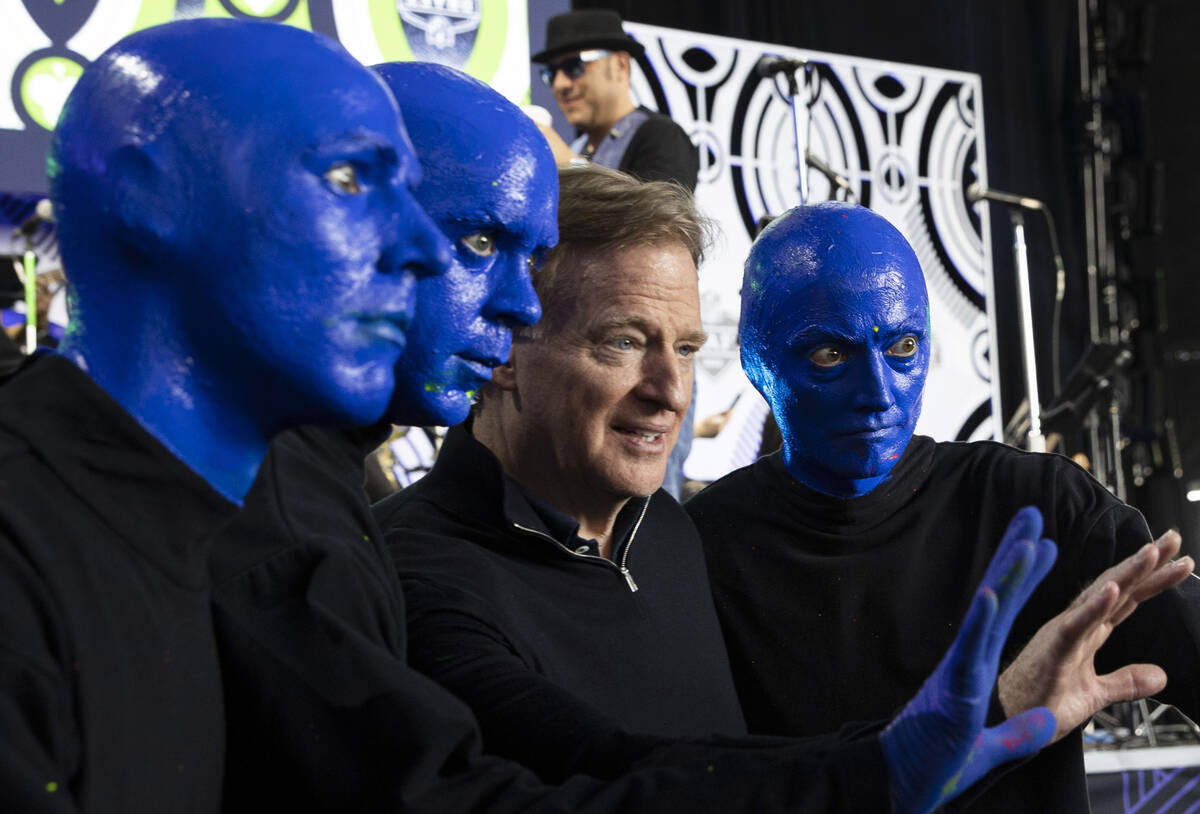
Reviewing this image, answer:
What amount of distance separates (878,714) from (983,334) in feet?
17.5

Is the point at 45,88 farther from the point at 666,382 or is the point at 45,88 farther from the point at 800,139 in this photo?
the point at 666,382

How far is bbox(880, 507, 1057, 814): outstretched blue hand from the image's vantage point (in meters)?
1.00

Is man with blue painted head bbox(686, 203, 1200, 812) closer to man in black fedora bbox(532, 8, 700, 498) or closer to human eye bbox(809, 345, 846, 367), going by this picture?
human eye bbox(809, 345, 846, 367)

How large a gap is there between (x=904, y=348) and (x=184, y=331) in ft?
3.87

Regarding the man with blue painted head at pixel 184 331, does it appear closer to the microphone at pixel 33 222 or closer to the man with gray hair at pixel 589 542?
the man with gray hair at pixel 589 542

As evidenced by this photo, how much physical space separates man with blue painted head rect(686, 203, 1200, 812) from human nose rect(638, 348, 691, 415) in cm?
19

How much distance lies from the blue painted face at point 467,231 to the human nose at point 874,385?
0.62 m

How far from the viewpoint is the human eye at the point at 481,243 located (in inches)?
54.3

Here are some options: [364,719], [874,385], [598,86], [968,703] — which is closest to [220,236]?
[364,719]

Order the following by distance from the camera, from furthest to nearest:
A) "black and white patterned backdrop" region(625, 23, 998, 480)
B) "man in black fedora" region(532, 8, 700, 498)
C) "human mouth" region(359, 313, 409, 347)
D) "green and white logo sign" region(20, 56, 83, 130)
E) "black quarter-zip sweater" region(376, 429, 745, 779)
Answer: "black and white patterned backdrop" region(625, 23, 998, 480), "green and white logo sign" region(20, 56, 83, 130), "man in black fedora" region(532, 8, 700, 498), "black quarter-zip sweater" region(376, 429, 745, 779), "human mouth" region(359, 313, 409, 347)

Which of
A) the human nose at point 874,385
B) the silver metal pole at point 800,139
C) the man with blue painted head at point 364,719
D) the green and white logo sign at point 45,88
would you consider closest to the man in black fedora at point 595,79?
the silver metal pole at point 800,139

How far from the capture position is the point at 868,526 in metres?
1.94

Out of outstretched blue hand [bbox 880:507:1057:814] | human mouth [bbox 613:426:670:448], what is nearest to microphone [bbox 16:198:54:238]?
human mouth [bbox 613:426:670:448]

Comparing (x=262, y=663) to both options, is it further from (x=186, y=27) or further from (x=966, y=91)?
(x=966, y=91)
